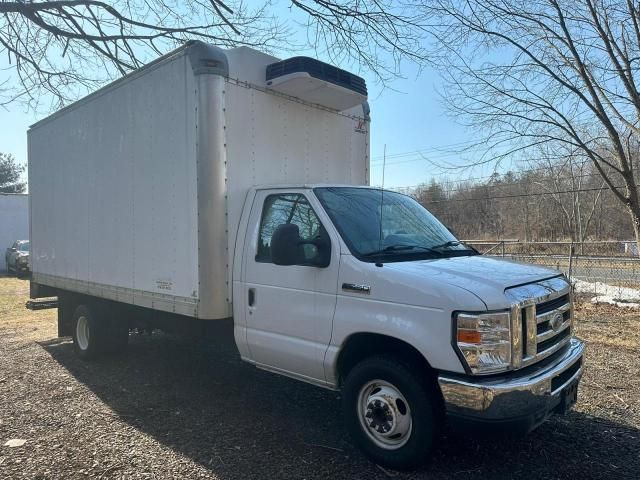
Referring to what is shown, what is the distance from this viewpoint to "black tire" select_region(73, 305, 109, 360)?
271 inches

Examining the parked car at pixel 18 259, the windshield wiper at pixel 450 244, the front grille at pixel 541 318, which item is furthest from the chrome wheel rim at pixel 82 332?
the parked car at pixel 18 259

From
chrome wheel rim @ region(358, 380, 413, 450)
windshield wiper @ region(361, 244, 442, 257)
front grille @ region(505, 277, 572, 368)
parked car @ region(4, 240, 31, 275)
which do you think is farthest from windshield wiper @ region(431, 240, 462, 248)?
parked car @ region(4, 240, 31, 275)

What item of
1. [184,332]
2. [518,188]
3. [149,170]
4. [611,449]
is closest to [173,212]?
[149,170]

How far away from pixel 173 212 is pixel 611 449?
4.46 meters

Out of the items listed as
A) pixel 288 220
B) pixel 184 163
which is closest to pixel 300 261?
pixel 288 220

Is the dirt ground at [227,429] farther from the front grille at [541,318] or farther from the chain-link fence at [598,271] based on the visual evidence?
the chain-link fence at [598,271]

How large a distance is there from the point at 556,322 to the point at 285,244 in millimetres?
2172

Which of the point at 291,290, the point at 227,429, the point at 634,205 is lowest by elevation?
the point at 227,429

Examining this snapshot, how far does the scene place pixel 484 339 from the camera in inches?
130

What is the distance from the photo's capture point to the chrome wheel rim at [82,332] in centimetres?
714

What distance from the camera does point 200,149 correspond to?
15.5 ft

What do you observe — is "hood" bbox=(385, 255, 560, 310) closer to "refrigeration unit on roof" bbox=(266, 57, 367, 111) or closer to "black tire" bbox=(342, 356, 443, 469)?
"black tire" bbox=(342, 356, 443, 469)

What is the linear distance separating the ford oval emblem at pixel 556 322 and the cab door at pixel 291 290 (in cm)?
166

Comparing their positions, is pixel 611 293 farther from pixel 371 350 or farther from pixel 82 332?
pixel 82 332
